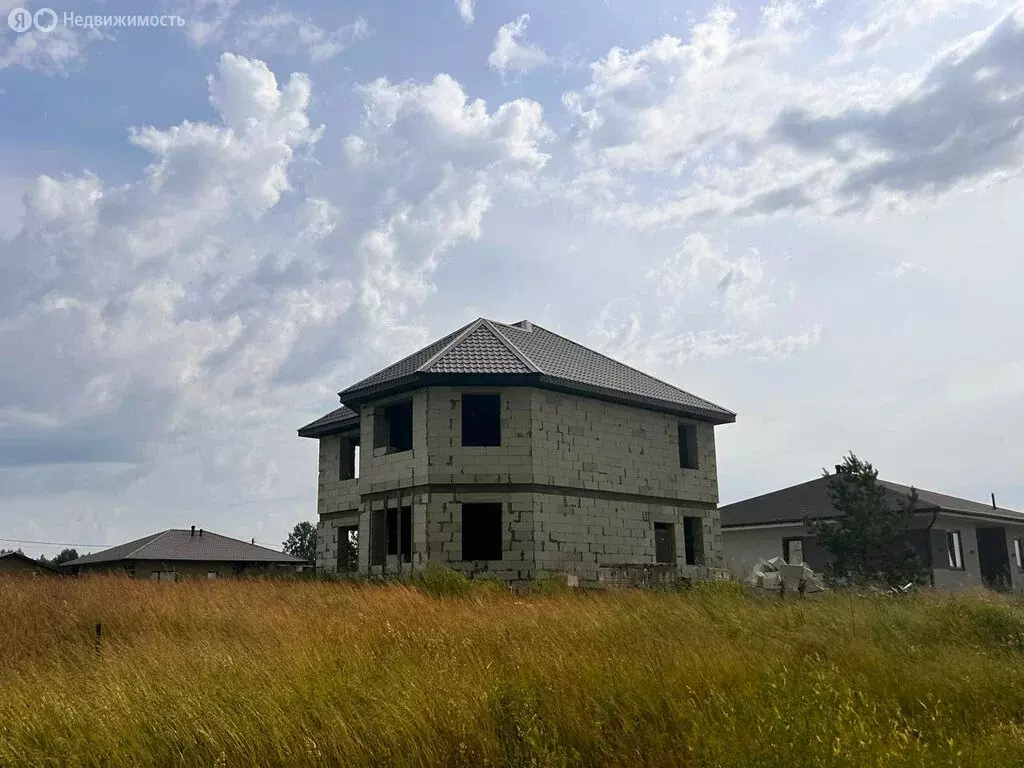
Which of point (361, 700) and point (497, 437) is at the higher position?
point (497, 437)

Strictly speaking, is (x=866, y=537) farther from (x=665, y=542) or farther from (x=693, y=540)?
(x=665, y=542)

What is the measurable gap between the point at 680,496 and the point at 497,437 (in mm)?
5193

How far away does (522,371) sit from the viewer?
59.8 feet

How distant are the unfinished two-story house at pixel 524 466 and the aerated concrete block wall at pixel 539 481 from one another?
0.10 ft

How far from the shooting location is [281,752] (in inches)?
200

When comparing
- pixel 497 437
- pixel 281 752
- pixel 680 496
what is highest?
pixel 497 437

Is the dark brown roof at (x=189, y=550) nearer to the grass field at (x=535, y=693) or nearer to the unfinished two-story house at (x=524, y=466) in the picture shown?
the unfinished two-story house at (x=524, y=466)

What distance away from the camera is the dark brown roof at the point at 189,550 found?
3684cm

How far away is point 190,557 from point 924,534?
30.2m

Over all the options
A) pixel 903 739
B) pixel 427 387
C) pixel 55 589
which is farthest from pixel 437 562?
pixel 903 739

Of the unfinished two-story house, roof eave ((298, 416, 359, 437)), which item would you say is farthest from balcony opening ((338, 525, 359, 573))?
roof eave ((298, 416, 359, 437))

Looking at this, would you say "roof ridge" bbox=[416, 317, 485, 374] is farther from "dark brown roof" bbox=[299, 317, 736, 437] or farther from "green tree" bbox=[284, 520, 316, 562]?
"green tree" bbox=[284, 520, 316, 562]

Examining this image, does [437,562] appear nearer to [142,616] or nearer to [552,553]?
[552,553]

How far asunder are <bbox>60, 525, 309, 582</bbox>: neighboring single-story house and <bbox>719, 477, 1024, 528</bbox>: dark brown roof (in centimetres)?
1946
